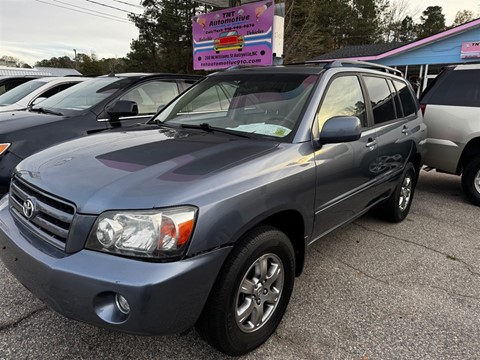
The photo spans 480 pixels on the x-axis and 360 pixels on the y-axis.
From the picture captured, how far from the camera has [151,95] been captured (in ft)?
17.0

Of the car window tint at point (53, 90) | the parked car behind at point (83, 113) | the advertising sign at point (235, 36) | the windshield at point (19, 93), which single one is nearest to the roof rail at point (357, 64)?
the parked car behind at point (83, 113)

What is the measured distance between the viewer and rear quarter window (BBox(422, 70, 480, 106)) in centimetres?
536

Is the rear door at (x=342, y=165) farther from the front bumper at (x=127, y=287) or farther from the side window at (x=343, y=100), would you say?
the front bumper at (x=127, y=287)

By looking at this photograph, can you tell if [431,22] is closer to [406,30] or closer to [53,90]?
[406,30]

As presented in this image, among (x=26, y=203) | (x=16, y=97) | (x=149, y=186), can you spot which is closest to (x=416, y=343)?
(x=149, y=186)

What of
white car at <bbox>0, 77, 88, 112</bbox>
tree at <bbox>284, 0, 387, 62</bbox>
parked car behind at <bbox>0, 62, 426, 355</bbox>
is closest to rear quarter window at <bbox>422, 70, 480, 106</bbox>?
parked car behind at <bbox>0, 62, 426, 355</bbox>

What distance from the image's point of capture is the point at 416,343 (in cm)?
236

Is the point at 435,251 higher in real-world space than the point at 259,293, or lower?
lower

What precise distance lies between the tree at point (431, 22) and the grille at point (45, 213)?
165 ft

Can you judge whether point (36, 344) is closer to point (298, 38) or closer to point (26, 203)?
point (26, 203)

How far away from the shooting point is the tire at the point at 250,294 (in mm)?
1892

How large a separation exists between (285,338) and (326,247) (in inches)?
62.0

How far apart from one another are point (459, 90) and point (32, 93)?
6.97 m

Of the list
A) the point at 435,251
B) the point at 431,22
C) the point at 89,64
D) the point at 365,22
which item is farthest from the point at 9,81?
the point at 89,64
